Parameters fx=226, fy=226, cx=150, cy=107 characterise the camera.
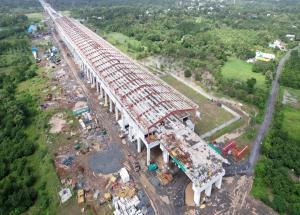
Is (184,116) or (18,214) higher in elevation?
(184,116)

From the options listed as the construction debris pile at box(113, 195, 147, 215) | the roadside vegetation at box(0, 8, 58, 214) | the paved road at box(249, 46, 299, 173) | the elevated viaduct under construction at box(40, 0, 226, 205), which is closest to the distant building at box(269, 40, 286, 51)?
the paved road at box(249, 46, 299, 173)

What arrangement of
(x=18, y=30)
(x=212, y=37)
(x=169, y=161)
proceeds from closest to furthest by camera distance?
(x=169, y=161), (x=212, y=37), (x=18, y=30)

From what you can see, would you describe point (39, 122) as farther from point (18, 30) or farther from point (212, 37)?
point (18, 30)

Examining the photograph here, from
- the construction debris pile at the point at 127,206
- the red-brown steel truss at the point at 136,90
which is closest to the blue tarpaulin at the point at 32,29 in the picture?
the red-brown steel truss at the point at 136,90

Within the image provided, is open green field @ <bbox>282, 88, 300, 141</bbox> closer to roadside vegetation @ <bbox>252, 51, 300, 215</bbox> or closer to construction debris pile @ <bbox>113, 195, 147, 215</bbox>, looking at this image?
roadside vegetation @ <bbox>252, 51, 300, 215</bbox>

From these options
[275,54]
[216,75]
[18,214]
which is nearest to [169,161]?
[18,214]

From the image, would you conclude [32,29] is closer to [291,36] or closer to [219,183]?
[219,183]
